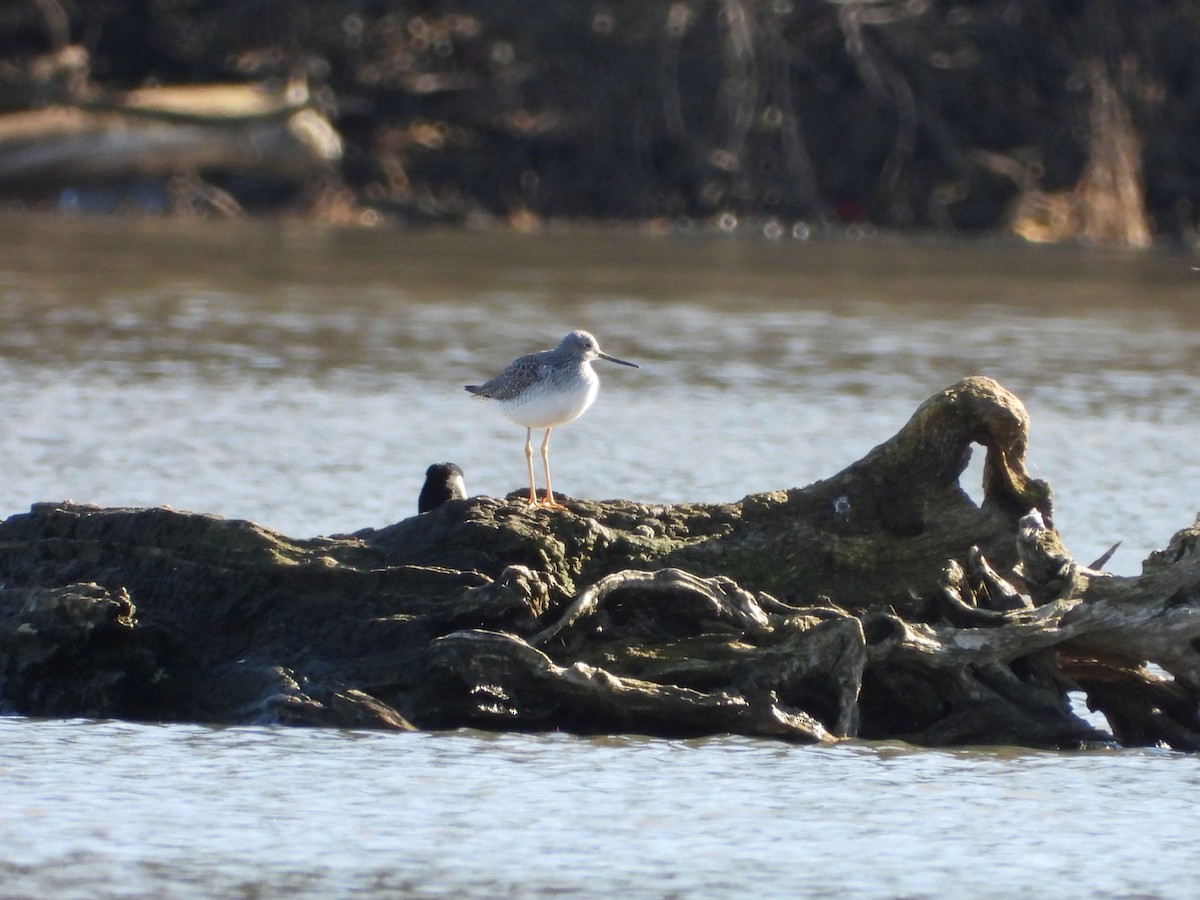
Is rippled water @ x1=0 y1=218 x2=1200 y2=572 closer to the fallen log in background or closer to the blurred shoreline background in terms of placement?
the fallen log in background

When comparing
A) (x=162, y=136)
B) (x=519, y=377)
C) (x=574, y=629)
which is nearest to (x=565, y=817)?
(x=574, y=629)

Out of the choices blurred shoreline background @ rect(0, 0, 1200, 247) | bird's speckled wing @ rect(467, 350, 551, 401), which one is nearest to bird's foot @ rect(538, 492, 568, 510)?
bird's speckled wing @ rect(467, 350, 551, 401)

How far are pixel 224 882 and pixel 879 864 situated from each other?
175 centimetres

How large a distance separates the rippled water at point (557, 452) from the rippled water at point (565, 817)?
16 millimetres

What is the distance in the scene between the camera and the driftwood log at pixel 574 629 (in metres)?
7.45

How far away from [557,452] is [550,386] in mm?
4898

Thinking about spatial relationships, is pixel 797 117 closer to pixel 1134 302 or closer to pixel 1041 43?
pixel 1041 43

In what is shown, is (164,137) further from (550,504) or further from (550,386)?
(550,504)

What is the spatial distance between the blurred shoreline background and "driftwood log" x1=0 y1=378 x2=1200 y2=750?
932 inches

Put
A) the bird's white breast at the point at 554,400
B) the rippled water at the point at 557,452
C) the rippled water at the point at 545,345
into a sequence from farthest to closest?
the rippled water at the point at 545,345 → the bird's white breast at the point at 554,400 → the rippled water at the point at 557,452

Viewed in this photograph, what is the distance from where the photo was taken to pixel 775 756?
7332mm

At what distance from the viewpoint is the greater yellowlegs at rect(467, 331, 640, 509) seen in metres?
8.66

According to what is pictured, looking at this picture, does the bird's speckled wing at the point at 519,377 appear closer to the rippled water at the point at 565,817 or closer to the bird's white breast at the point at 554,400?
the bird's white breast at the point at 554,400

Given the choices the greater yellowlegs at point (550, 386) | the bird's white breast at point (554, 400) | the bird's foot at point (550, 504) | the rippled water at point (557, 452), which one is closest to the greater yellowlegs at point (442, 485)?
the bird's foot at point (550, 504)
